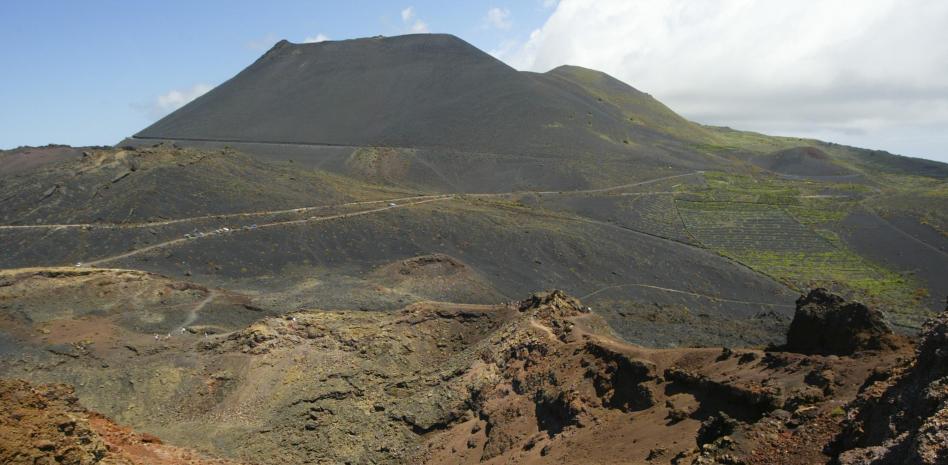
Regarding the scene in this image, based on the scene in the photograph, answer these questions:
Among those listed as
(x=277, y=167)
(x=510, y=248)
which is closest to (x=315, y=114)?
(x=277, y=167)

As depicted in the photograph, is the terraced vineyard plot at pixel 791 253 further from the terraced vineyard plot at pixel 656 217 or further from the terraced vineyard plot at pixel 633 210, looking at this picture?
the terraced vineyard plot at pixel 633 210

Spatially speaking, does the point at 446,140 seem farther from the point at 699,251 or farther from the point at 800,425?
the point at 800,425

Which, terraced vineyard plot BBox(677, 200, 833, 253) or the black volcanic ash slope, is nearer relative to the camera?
terraced vineyard plot BBox(677, 200, 833, 253)

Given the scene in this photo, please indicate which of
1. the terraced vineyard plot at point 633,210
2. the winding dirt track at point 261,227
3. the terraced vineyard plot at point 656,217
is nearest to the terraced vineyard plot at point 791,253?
the terraced vineyard plot at point 656,217

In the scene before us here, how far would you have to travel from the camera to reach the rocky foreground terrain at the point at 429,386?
11.3 meters

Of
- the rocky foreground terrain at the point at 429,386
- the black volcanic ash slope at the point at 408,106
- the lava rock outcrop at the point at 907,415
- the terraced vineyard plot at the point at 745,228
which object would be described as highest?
the black volcanic ash slope at the point at 408,106

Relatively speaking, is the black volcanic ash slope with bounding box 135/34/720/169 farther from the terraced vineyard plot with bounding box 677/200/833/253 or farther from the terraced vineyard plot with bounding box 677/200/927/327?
the terraced vineyard plot with bounding box 677/200/927/327

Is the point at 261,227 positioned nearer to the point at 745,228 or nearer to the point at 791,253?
the point at 791,253

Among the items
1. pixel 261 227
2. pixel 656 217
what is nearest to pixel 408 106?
pixel 656 217

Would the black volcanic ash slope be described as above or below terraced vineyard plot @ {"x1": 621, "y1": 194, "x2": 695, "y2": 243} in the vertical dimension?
above

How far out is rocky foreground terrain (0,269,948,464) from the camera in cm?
1132

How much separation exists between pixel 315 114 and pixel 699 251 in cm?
4661

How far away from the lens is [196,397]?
67.6 feet

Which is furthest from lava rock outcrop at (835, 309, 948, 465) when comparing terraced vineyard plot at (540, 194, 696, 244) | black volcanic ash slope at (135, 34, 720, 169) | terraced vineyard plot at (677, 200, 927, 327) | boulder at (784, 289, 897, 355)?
black volcanic ash slope at (135, 34, 720, 169)
